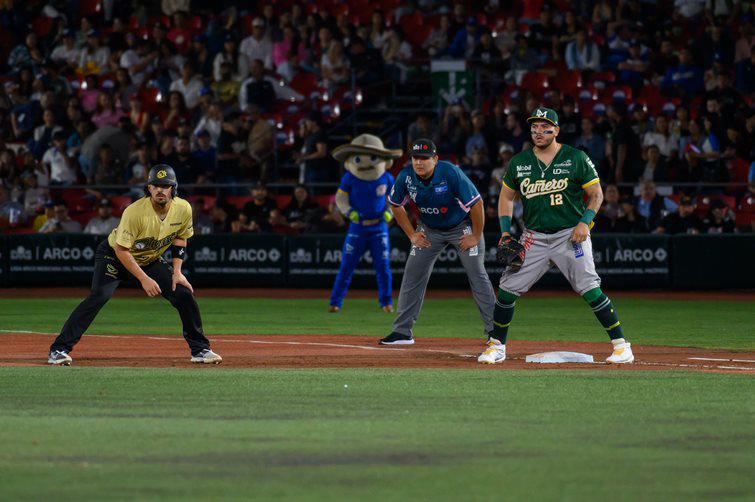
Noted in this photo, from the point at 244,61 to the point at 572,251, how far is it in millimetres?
18058

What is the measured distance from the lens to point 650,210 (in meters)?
23.4

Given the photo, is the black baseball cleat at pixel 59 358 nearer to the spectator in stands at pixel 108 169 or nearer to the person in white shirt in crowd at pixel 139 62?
the spectator in stands at pixel 108 169

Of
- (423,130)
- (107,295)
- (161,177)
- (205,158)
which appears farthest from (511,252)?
(205,158)

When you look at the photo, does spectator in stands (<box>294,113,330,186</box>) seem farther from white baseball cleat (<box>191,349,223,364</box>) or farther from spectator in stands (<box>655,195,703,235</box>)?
white baseball cleat (<box>191,349,223,364</box>)

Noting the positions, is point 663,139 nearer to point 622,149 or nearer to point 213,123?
point 622,149

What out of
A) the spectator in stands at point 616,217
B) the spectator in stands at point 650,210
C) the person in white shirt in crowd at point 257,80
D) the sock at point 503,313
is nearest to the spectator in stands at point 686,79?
the spectator in stands at point 650,210

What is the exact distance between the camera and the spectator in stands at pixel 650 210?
2338 cm

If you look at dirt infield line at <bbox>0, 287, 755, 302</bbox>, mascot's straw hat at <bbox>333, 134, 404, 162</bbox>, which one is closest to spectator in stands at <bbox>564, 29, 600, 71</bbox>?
dirt infield line at <bbox>0, 287, 755, 302</bbox>

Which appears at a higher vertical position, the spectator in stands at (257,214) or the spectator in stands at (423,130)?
the spectator in stands at (423,130)

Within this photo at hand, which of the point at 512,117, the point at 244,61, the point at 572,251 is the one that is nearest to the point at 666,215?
the point at 512,117

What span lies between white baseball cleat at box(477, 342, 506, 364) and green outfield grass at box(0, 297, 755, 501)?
23.3 inches

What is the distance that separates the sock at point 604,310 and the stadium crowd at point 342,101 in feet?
38.3

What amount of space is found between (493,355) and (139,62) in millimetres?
19430

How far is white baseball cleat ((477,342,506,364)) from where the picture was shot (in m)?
11.6
